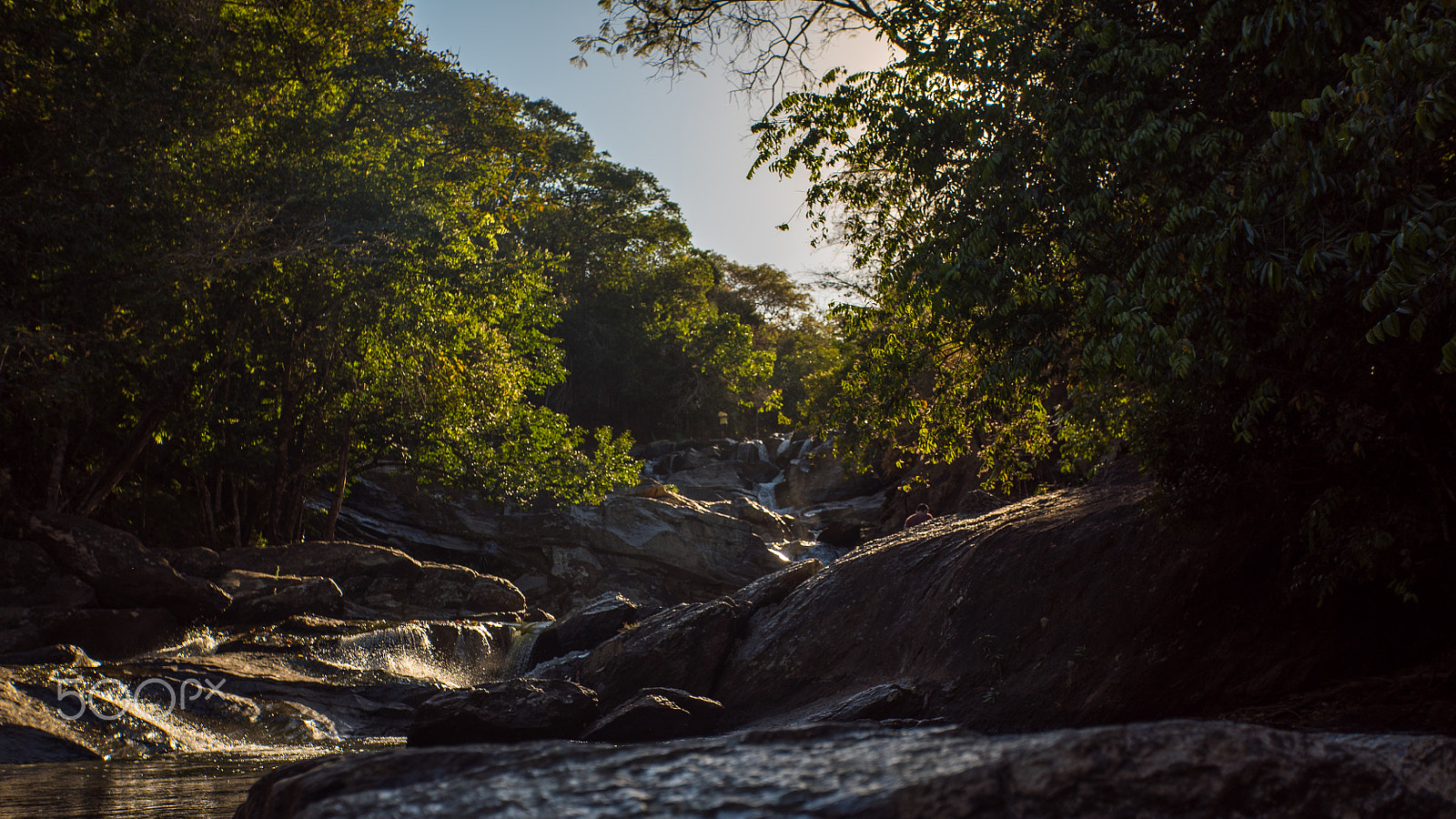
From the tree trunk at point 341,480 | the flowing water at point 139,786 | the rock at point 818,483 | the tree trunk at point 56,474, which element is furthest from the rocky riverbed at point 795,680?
the rock at point 818,483

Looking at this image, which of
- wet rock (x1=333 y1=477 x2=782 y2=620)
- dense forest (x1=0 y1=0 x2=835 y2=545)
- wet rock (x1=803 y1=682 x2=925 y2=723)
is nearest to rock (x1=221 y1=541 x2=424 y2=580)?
dense forest (x1=0 y1=0 x2=835 y2=545)

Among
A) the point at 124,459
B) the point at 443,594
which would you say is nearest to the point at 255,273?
the point at 124,459

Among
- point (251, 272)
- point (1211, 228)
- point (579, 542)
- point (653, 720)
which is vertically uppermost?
point (251, 272)

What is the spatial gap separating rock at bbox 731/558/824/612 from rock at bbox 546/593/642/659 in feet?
9.10

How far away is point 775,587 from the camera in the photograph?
11.8 meters

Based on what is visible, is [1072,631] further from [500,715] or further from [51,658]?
[51,658]

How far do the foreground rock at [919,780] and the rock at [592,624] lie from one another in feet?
38.0

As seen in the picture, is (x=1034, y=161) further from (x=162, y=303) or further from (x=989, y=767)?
(x=162, y=303)

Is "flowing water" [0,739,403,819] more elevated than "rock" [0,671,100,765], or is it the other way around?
"rock" [0,671,100,765]

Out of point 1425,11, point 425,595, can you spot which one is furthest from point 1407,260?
point 425,595

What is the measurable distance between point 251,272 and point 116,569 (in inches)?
211

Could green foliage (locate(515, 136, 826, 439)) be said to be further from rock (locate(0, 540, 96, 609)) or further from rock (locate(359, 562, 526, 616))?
rock (locate(0, 540, 96, 609))

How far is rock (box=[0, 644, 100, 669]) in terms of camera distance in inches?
404

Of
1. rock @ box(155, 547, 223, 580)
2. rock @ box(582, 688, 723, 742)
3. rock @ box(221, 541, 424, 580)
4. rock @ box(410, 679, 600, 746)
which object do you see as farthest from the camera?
rock @ box(221, 541, 424, 580)
